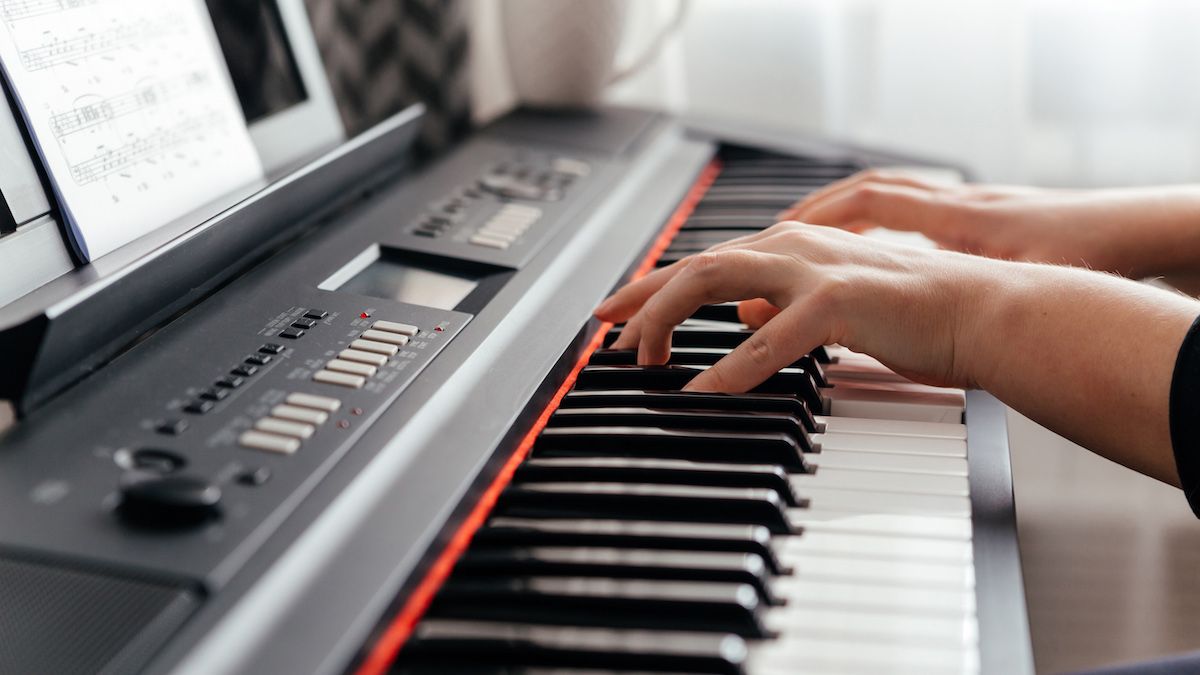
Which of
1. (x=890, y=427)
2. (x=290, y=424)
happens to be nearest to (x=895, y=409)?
(x=890, y=427)

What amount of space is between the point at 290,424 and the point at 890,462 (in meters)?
0.41

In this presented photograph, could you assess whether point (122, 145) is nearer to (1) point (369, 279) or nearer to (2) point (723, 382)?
(1) point (369, 279)

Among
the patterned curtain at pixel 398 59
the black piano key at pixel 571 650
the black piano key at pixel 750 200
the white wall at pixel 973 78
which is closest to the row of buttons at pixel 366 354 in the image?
the black piano key at pixel 571 650

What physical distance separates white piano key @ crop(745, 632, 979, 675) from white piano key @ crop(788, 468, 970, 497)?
15 centimetres

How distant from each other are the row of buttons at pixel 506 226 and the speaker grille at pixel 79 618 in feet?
1.65

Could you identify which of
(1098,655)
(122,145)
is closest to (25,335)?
Result: (122,145)

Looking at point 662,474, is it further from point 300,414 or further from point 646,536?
point 300,414

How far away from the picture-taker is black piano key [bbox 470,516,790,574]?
2.03ft

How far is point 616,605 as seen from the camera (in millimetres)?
576

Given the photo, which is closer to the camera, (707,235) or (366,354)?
(366,354)

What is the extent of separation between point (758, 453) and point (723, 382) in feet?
0.29

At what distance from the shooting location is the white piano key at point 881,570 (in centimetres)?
62

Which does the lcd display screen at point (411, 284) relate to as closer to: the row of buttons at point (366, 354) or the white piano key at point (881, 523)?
the row of buttons at point (366, 354)

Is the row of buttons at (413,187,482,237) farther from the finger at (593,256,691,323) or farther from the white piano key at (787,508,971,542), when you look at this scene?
the white piano key at (787,508,971,542)
